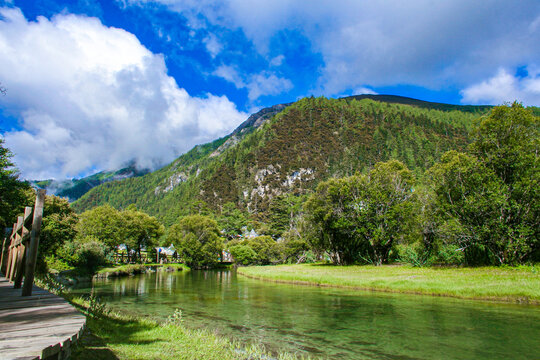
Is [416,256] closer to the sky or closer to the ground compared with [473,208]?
closer to the ground

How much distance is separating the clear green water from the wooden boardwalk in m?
8.40

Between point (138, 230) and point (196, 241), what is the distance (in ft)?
58.0

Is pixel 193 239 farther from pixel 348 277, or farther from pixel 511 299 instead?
pixel 511 299

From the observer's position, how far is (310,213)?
202 ft

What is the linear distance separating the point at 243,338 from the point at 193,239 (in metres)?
77.0

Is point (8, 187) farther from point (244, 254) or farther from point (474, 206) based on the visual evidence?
point (244, 254)

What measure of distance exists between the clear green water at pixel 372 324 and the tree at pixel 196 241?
62.8 metres

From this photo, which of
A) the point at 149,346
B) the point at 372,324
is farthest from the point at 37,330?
the point at 372,324

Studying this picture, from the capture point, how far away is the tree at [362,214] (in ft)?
158

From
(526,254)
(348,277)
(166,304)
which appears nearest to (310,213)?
(348,277)

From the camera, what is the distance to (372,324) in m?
16.8

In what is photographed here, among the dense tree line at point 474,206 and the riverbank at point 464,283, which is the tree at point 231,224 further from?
the riverbank at point 464,283

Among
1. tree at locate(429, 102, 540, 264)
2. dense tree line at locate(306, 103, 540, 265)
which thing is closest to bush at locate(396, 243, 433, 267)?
dense tree line at locate(306, 103, 540, 265)

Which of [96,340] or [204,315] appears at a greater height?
[96,340]
